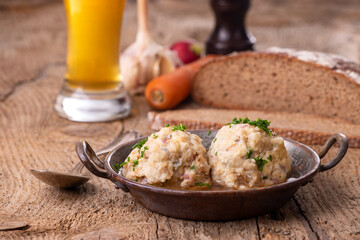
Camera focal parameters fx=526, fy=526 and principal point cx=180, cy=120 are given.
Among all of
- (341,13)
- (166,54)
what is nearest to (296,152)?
(166,54)

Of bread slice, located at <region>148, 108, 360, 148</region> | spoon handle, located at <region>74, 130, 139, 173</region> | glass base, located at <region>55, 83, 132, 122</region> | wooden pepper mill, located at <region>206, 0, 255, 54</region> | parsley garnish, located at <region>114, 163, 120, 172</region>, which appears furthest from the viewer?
wooden pepper mill, located at <region>206, 0, 255, 54</region>

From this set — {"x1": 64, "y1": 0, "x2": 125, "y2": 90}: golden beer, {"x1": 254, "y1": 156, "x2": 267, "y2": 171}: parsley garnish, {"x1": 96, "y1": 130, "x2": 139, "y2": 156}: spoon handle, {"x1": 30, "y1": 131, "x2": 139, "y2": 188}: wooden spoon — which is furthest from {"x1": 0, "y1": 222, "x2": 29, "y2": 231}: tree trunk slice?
{"x1": 64, "y1": 0, "x2": 125, "y2": 90}: golden beer

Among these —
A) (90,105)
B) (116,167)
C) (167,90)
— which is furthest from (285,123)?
(116,167)

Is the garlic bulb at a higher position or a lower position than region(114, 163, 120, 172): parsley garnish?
lower

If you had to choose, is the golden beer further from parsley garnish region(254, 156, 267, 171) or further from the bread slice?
parsley garnish region(254, 156, 267, 171)

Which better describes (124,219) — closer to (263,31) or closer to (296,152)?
(296,152)

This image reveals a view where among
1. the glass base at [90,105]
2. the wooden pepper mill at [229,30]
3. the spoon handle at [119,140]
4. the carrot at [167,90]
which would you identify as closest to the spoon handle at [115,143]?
the spoon handle at [119,140]

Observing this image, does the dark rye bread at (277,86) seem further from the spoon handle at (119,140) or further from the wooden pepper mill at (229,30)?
the spoon handle at (119,140)
